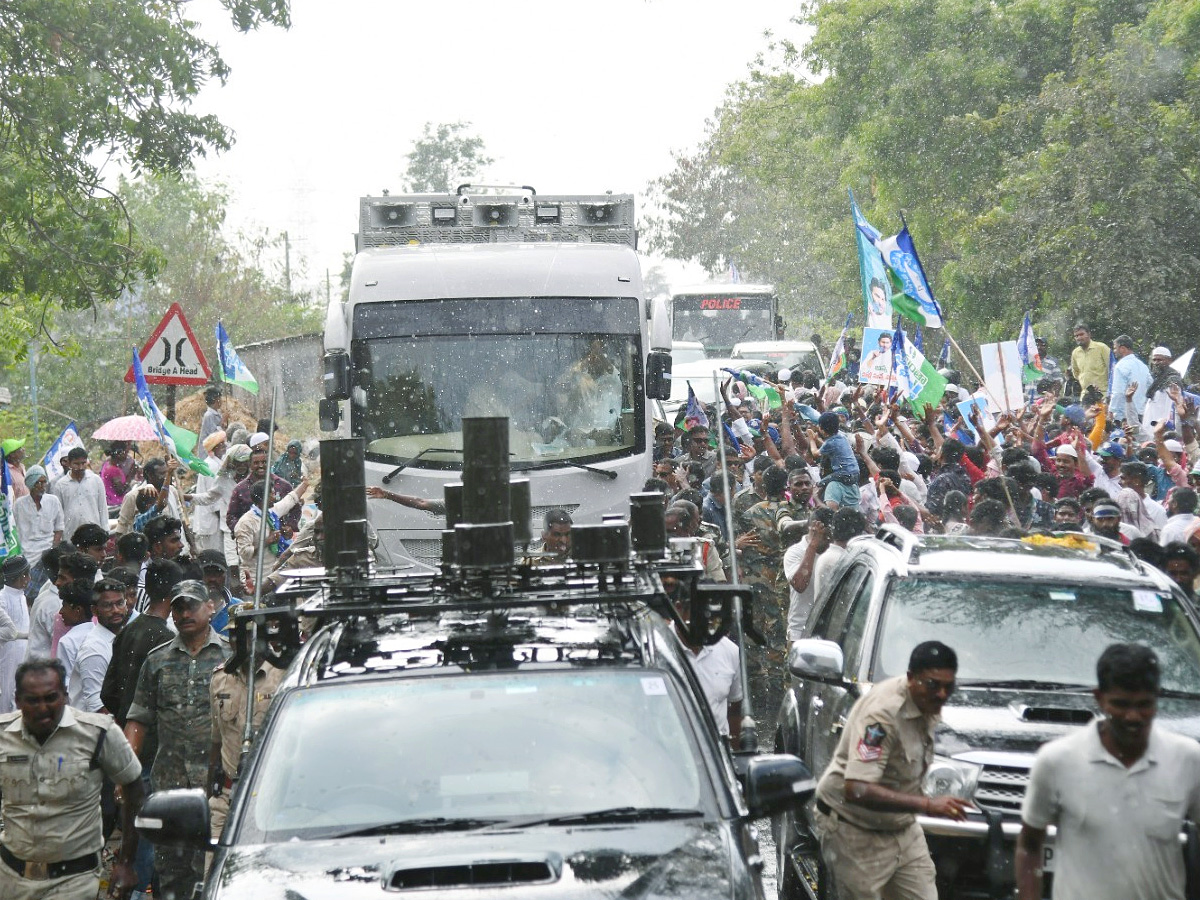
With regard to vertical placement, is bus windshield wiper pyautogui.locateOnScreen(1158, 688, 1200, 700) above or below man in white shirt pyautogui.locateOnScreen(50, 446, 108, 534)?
below

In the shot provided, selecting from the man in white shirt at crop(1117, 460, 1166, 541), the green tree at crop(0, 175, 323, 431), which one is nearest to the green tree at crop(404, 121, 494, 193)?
the green tree at crop(0, 175, 323, 431)

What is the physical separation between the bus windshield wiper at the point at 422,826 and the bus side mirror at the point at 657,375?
842 cm

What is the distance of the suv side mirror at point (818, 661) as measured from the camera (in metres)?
6.77

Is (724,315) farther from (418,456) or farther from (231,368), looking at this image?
(418,456)

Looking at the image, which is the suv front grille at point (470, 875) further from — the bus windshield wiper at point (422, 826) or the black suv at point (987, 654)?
the black suv at point (987, 654)

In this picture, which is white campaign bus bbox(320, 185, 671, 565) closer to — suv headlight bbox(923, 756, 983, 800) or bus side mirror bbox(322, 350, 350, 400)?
bus side mirror bbox(322, 350, 350, 400)

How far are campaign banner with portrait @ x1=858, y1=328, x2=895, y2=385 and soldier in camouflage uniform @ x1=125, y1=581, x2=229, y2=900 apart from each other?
9.07 metres

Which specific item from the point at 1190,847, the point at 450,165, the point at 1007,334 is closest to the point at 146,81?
the point at 1190,847

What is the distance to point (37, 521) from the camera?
48.6ft

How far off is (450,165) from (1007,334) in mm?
46931

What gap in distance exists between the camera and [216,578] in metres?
10.1

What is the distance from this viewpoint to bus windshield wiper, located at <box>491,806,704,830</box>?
5004 millimetres

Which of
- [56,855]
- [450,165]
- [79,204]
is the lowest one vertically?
[56,855]

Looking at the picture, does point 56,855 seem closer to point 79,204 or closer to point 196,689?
point 196,689
